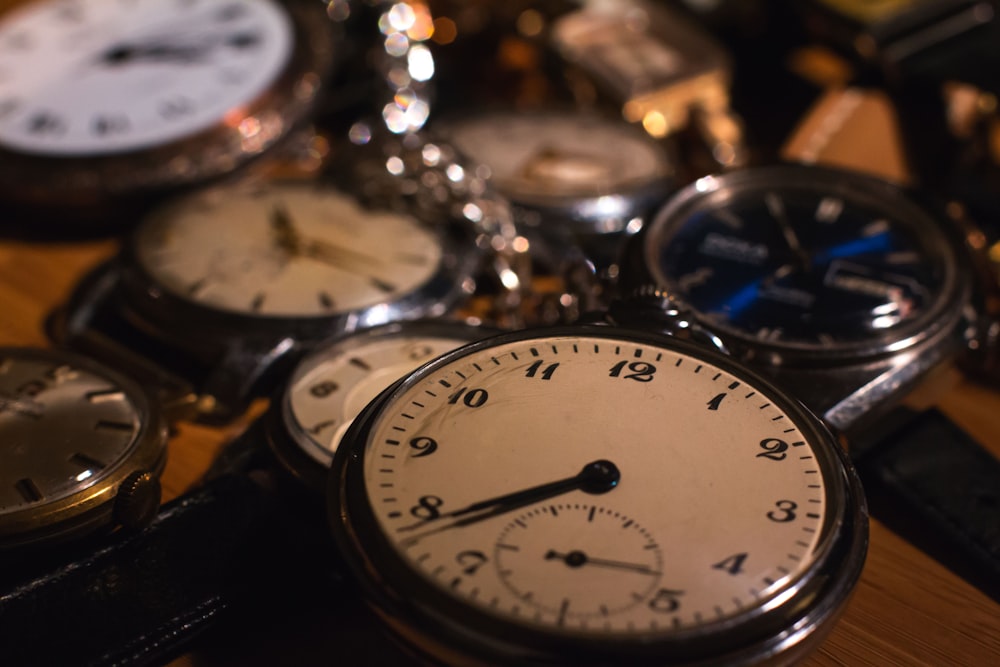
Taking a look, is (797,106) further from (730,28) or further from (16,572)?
(16,572)

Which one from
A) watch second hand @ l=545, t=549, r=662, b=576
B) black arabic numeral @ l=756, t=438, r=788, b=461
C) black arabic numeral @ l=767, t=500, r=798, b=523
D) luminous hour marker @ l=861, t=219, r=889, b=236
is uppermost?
black arabic numeral @ l=756, t=438, r=788, b=461

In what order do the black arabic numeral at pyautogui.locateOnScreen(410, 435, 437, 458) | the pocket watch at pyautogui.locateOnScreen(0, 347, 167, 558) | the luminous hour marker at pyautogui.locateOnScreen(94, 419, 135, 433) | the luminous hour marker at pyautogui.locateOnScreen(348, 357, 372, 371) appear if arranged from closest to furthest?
the black arabic numeral at pyautogui.locateOnScreen(410, 435, 437, 458)
the pocket watch at pyautogui.locateOnScreen(0, 347, 167, 558)
the luminous hour marker at pyautogui.locateOnScreen(94, 419, 135, 433)
the luminous hour marker at pyautogui.locateOnScreen(348, 357, 372, 371)

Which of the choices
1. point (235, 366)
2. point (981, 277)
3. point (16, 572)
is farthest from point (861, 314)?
point (16, 572)

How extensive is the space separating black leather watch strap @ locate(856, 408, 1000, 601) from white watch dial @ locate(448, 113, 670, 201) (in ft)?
1.86

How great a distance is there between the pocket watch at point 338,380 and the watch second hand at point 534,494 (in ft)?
0.80

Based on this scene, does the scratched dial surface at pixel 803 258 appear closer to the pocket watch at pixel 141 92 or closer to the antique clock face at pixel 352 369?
the antique clock face at pixel 352 369

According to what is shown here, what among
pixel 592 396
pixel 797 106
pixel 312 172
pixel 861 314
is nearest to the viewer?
pixel 592 396

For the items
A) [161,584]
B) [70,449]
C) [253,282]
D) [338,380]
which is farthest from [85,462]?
[253,282]

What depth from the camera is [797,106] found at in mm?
2100

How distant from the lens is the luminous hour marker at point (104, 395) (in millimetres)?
1137

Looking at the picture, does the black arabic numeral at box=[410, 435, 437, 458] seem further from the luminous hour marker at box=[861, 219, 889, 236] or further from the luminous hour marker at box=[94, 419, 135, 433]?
the luminous hour marker at box=[861, 219, 889, 236]

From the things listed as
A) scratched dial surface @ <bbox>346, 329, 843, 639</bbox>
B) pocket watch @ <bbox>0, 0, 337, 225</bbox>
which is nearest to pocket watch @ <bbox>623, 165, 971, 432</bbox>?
scratched dial surface @ <bbox>346, 329, 843, 639</bbox>

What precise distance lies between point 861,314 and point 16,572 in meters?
0.90

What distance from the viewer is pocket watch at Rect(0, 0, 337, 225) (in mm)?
1590
